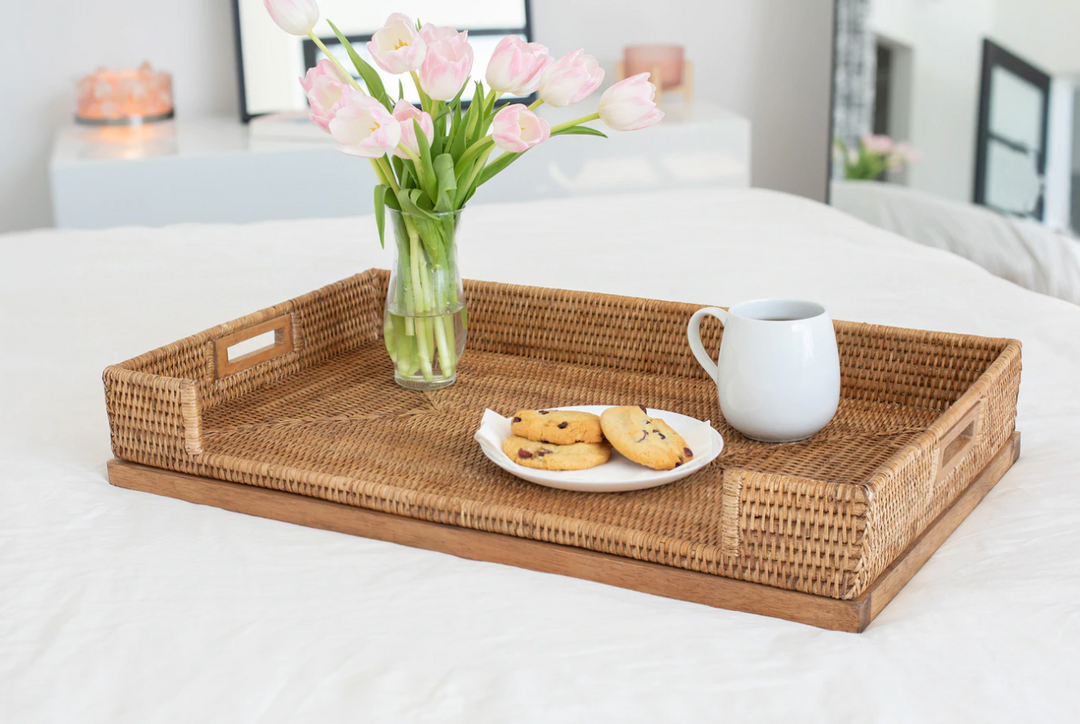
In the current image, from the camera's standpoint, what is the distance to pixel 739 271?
69.3 inches

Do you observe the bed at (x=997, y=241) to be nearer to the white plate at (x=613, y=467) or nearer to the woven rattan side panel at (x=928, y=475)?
the woven rattan side panel at (x=928, y=475)

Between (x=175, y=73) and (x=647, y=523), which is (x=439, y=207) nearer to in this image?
(x=647, y=523)

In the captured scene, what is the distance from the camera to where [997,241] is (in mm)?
2438

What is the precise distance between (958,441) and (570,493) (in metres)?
0.33

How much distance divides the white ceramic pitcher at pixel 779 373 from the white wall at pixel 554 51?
3.02m

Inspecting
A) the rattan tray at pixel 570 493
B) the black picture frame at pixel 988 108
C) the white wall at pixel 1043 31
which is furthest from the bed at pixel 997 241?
the rattan tray at pixel 570 493

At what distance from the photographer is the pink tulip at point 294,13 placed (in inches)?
39.5

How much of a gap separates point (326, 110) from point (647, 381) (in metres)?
0.43

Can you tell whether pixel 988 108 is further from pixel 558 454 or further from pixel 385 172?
pixel 558 454

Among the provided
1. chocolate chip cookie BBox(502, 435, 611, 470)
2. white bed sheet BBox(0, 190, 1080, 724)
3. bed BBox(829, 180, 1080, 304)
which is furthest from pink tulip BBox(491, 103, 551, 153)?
bed BBox(829, 180, 1080, 304)

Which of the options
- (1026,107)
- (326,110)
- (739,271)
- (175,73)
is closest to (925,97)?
(1026,107)

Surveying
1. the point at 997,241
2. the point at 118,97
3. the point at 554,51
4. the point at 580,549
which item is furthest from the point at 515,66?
the point at 554,51

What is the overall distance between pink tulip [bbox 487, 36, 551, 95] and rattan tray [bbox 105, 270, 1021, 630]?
0.30 meters

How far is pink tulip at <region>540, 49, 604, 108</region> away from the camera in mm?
974
